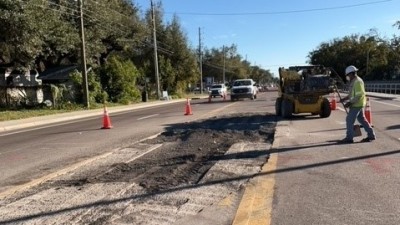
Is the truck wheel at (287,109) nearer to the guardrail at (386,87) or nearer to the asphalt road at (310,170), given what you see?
the asphalt road at (310,170)

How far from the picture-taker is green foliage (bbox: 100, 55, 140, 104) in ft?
151

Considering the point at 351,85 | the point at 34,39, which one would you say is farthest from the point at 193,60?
the point at 351,85

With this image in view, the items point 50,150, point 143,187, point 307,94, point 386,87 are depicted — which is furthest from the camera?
point 386,87

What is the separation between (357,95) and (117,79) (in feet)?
120

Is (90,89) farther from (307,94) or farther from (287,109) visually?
(307,94)

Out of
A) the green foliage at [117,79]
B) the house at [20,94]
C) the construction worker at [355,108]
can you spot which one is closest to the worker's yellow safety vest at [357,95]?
the construction worker at [355,108]

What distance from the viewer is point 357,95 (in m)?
11.9

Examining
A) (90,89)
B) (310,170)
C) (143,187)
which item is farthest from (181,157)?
A: (90,89)

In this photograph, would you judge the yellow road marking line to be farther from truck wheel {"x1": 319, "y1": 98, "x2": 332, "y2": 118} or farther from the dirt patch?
truck wheel {"x1": 319, "y1": 98, "x2": 332, "y2": 118}

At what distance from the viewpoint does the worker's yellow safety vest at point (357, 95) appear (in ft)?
39.2

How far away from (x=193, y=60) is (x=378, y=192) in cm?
A: 6465

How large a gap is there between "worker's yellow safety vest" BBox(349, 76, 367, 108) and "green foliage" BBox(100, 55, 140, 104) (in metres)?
35.5

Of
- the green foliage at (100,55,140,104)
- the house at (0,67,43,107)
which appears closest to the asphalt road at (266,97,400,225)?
the house at (0,67,43,107)

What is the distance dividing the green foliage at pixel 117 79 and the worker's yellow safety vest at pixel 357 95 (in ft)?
116
